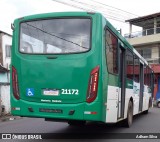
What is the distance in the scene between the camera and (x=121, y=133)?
9.83 metres

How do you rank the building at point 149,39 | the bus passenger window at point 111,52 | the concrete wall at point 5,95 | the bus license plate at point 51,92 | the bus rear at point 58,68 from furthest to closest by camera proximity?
the building at point 149,39
the concrete wall at point 5,95
the bus passenger window at point 111,52
the bus license plate at point 51,92
the bus rear at point 58,68

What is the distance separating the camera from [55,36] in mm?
7945

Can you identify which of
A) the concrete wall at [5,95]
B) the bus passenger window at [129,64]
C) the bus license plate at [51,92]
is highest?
the bus passenger window at [129,64]

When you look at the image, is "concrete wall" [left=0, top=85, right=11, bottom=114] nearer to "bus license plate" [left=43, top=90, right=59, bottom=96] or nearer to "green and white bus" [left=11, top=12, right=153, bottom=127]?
"green and white bus" [left=11, top=12, right=153, bottom=127]

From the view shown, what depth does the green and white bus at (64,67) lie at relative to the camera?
744 centimetres

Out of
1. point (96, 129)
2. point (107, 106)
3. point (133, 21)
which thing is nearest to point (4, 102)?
point (96, 129)

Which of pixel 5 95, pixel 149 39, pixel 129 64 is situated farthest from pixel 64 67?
pixel 149 39

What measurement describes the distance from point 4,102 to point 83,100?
947cm

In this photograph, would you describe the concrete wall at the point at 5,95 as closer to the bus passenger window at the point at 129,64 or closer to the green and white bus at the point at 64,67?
the bus passenger window at the point at 129,64

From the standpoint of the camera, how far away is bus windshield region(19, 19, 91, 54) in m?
7.72

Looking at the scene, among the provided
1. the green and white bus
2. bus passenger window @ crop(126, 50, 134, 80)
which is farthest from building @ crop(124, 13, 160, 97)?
the green and white bus

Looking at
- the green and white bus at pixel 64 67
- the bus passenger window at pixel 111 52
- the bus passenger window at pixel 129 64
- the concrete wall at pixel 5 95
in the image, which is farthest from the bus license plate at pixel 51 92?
the concrete wall at pixel 5 95

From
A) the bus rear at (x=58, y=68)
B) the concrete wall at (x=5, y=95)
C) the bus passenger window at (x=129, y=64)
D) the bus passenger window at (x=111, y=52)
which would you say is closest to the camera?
the bus rear at (x=58, y=68)

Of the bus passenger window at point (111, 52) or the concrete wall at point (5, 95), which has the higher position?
the bus passenger window at point (111, 52)
